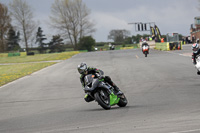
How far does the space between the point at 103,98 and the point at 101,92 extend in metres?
0.18

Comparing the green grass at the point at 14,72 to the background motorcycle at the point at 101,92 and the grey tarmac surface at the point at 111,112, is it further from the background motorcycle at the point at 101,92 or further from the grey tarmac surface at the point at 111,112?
the background motorcycle at the point at 101,92

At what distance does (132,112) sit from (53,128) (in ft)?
7.00

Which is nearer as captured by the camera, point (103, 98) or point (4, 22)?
point (103, 98)

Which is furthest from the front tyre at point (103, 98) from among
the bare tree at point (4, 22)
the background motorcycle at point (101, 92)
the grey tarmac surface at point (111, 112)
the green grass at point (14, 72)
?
the bare tree at point (4, 22)

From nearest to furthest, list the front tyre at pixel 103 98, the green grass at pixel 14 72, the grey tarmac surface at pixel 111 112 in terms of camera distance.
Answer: the grey tarmac surface at pixel 111 112 < the front tyre at pixel 103 98 < the green grass at pixel 14 72

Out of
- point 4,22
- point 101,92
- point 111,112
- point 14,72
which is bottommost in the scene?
point 14,72

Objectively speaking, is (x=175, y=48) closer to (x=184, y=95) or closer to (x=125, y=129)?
(x=184, y=95)

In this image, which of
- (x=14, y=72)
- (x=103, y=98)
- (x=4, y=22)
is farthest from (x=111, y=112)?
(x=4, y=22)

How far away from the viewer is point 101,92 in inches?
364

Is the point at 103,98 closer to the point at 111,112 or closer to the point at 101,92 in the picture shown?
the point at 101,92

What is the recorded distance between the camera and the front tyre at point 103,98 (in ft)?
29.8

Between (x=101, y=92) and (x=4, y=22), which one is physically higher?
(x=4, y=22)

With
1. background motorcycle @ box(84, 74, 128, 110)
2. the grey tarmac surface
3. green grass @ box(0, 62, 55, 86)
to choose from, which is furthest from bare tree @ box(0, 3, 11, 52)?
background motorcycle @ box(84, 74, 128, 110)

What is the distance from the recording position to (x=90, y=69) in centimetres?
975
